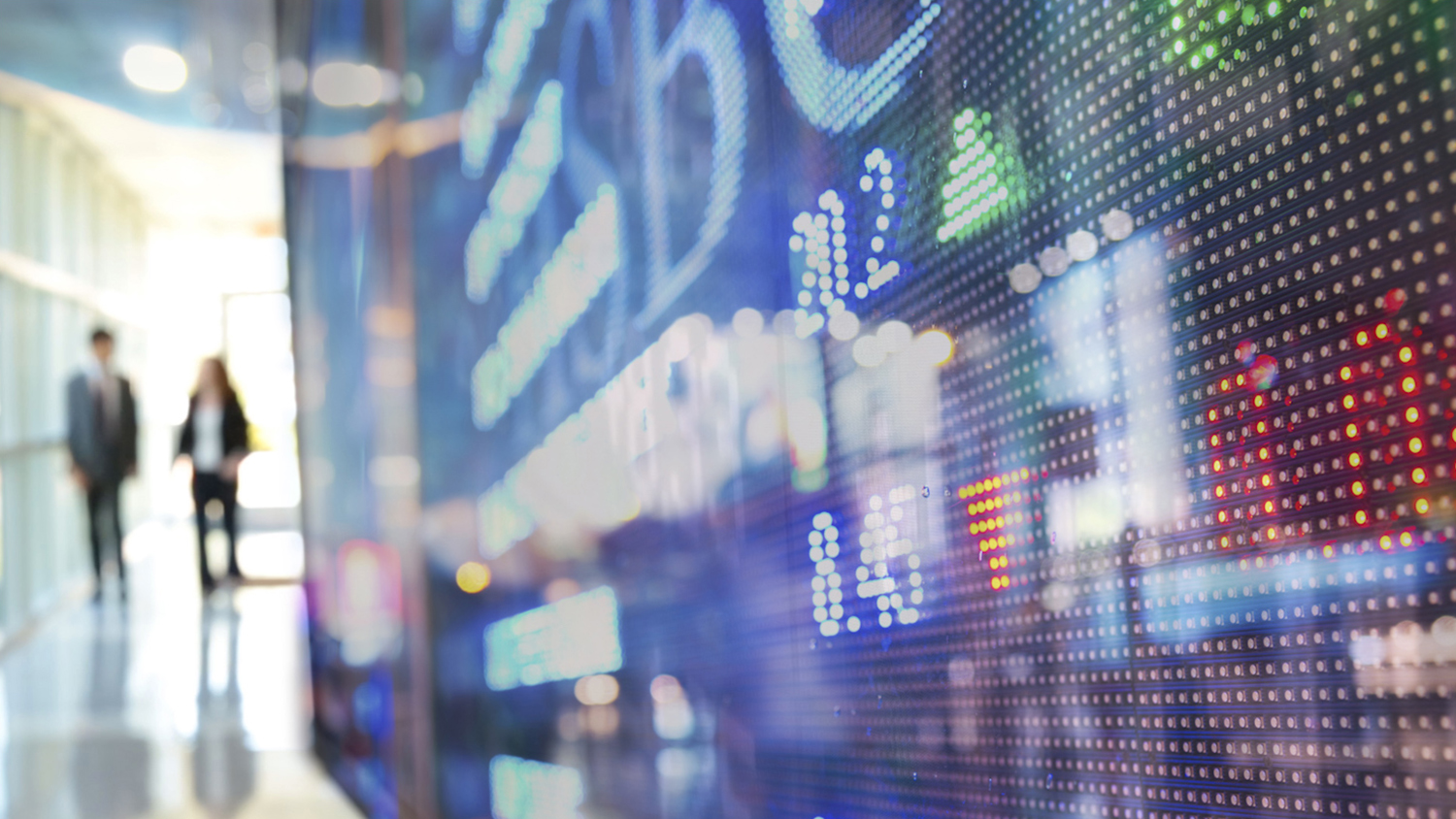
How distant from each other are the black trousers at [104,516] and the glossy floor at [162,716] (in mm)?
395

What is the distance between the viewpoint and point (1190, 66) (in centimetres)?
69

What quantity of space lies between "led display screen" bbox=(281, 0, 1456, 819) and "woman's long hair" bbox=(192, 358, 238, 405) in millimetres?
7239

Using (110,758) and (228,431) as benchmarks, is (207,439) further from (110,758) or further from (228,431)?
(110,758)

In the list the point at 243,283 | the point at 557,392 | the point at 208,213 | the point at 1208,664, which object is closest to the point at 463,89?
the point at 557,392

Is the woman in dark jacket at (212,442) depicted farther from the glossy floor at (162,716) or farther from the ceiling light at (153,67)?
the ceiling light at (153,67)

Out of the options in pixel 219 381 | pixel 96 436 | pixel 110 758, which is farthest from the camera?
pixel 219 381

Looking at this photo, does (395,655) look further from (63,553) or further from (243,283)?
(243,283)

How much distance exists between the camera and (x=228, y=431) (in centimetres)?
832

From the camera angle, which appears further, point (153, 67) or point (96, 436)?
point (153, 67)

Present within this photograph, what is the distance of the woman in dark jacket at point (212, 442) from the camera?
8.30 meters

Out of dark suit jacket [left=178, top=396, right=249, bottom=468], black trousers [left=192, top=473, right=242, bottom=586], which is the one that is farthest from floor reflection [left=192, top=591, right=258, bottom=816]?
dark suit jacket [left=178, top=396, right=249, bottom=468]

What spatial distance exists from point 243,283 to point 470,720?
50.6 feet

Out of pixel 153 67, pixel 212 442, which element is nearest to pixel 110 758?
pixel 212 442

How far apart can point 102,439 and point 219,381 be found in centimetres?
91
